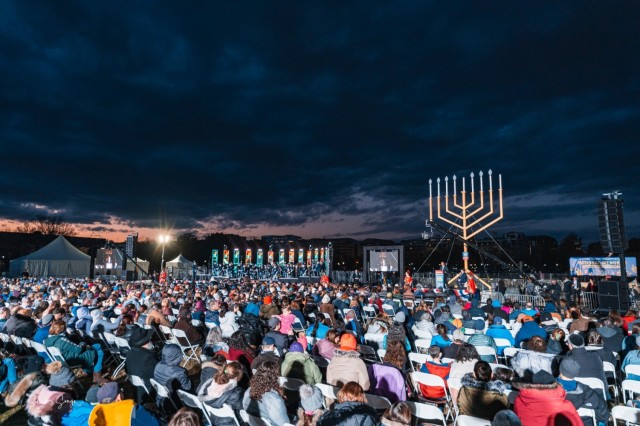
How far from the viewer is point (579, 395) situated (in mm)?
3672

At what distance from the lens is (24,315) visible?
24.1 feet

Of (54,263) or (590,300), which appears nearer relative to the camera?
(590,300)

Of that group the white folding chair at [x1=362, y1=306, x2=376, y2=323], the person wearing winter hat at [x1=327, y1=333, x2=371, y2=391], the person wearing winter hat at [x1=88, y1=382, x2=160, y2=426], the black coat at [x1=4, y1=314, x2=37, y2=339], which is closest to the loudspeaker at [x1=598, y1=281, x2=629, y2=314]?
the white folding chair at [x1=362, y1=306, x2=376, y2=323]

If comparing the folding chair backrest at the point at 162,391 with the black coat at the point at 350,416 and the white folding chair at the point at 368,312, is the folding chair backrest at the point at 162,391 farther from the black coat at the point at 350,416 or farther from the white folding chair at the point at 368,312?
the white folding chair at the point at 368,312

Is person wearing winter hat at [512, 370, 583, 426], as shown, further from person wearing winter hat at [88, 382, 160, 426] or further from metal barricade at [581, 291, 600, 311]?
metal barricade at [581, 291, 600, 311]

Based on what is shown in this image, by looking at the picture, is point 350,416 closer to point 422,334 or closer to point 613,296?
point 422,334

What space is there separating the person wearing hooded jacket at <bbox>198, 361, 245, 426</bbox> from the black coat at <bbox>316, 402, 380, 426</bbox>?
113 centimetres

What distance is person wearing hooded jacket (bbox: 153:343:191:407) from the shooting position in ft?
14.3

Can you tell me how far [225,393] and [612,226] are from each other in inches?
414

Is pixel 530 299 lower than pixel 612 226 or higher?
lower

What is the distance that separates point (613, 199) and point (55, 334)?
12.3 meters

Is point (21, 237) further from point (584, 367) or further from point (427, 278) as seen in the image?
point (584, 367)

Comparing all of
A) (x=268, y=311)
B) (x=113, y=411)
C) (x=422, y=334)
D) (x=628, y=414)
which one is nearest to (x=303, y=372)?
(x=113, y=411)

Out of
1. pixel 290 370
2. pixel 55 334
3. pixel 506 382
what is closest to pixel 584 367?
pixel 506 382
